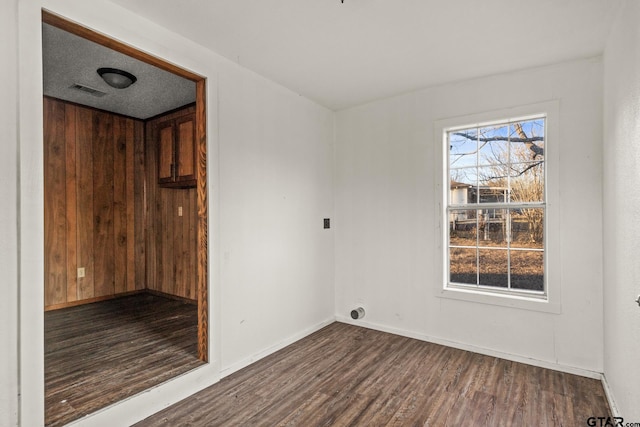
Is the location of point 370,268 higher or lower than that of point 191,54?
lower

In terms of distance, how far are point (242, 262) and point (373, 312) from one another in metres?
1.68

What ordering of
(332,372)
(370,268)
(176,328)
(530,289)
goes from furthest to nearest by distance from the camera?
(370,268) < (176,328) < (530,289) < (332,372)

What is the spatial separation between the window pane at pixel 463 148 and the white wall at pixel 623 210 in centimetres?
101

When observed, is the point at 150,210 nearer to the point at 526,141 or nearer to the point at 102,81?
the point at 102,81

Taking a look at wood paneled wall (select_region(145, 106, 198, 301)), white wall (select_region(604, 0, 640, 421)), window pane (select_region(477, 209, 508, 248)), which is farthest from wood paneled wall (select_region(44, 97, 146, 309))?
white wall (select_region(604, 0, 640, 421))

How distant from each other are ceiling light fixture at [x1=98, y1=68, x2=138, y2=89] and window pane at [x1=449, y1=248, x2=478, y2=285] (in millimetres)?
3578

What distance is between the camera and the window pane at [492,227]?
3.23 meters

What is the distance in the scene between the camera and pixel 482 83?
3156mm

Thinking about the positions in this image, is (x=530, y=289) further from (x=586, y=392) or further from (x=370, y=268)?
(x=370, y=268)

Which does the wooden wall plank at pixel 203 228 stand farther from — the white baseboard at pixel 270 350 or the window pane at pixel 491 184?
the window pane at pixel 491 184

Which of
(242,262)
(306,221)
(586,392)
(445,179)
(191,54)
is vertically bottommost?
(586,392)

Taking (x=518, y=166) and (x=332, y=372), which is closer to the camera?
(x=332, y=372)

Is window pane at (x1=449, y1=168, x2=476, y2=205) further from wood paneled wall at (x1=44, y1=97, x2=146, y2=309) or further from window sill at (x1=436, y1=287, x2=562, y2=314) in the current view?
wood paneled wall at (x1=44, y1=97, x2=146, y2=309)

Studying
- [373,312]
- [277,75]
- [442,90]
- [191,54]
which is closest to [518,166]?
[442,90]
